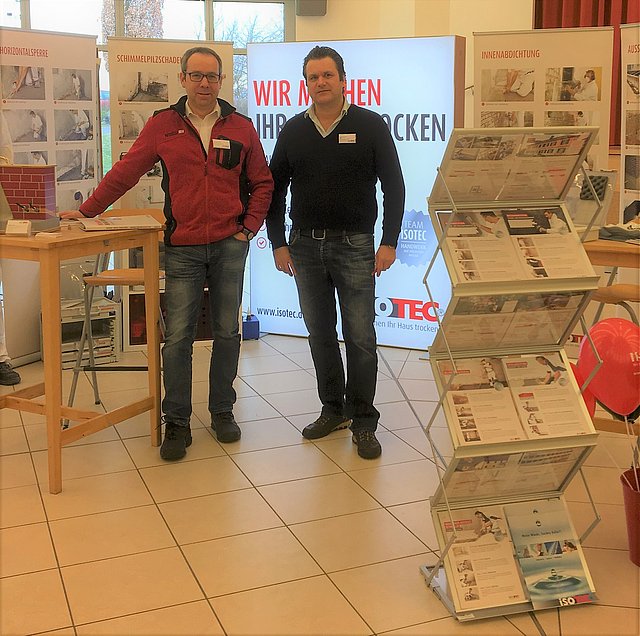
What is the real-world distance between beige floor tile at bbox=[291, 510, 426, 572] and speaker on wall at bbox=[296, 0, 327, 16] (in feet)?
15.4

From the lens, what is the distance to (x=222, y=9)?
6.86m

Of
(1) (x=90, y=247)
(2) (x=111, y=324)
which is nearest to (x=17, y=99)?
(2) (x=111, y=324)

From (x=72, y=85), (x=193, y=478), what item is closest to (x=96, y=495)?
(x=193, y=478)

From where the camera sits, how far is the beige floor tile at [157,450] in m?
3.60

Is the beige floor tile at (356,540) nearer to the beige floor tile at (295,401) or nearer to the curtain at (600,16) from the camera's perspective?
the beige floor tile at (295,401)

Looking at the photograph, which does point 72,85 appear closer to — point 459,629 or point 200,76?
point 200,76

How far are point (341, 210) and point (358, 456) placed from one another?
3.47 feet

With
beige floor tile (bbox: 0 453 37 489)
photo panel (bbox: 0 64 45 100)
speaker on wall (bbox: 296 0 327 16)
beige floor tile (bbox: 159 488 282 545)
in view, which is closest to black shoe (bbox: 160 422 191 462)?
beige floor tile (bbox: 159 488 282 545)

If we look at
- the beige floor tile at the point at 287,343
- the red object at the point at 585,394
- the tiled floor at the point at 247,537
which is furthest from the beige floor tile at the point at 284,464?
the beige floor tile at the point at 287,343

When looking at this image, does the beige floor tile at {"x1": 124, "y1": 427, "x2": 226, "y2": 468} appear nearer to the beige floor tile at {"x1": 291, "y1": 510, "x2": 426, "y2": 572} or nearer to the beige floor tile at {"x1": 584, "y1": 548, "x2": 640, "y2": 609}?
the beige floor tile at {"x1": 291, "y1": 510, "x2": 426, "y2": 572}

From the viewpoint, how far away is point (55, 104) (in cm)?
506

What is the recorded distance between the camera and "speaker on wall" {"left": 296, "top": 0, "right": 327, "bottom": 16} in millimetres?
6605

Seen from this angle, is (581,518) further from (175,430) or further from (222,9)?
(222,9)

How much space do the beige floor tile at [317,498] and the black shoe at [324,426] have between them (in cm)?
45
